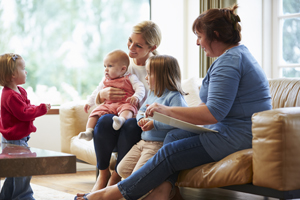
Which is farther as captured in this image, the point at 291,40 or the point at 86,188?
the point at 291,40

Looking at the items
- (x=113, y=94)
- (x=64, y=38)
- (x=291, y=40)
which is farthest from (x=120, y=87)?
(x=291, y=40)

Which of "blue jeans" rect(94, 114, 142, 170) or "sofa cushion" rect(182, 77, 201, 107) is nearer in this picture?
"blue jeans" rect(94, 114, 142, 170)

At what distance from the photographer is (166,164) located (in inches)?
71.3

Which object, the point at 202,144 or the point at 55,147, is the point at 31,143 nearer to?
the point at 55,147

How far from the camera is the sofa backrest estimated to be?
2.27 m

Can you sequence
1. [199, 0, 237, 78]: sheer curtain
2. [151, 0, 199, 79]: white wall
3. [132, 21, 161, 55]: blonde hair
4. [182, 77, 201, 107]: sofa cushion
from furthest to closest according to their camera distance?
[151, 0, 199, 79]: white wall < [199, 0, 237, 78]: sheer curtain < [182, 77, 201, 107]: sofa cushion < [132, 21, 161, 55]: blonde hair

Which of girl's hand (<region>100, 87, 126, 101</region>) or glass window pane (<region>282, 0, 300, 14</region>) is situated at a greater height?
glass window pane (<region>282, 0, 300, 14</region>)

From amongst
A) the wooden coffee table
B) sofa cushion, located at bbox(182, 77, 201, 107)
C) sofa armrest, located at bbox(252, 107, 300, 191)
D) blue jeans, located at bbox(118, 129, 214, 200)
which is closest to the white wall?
sofa cushion, located at bbox(182, 77, 201, 107)

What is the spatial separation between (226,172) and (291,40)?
8.68 ft

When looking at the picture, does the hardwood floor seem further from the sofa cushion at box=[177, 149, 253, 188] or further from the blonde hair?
the blonde hair

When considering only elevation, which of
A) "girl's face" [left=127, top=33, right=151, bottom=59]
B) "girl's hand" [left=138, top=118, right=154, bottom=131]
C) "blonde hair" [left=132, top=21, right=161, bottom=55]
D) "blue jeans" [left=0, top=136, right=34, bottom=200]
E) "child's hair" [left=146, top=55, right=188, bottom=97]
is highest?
"blonde hair" [left=132, top=21, right=161, bottom=55]

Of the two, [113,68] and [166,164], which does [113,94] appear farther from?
[166,164]

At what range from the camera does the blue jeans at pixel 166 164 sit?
1.80m

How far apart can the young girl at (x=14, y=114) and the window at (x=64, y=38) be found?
177 cm
